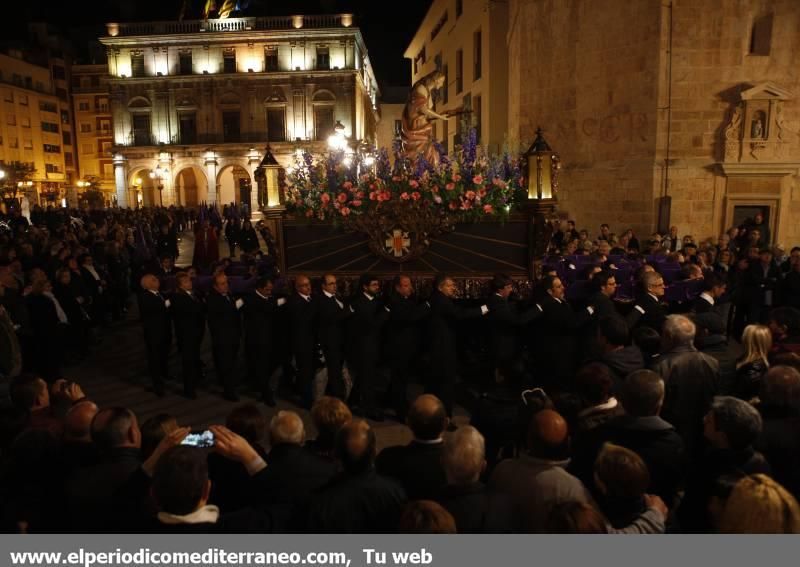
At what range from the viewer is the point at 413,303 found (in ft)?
23.0

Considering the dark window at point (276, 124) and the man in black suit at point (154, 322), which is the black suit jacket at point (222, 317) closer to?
the man in black suit at point (154, 322)

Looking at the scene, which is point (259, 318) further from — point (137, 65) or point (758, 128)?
point (137, 65)

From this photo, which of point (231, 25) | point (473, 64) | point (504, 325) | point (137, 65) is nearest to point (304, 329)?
point (504, 325)

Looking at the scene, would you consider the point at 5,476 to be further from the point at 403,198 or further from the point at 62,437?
the point at 403,198

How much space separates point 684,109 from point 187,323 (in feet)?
43.5

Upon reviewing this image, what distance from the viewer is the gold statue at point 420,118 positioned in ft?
31.8

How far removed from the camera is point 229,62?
4469cm

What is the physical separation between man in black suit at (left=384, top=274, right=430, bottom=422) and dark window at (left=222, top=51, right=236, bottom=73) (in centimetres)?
4239

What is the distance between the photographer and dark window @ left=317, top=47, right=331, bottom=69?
4412 centimetres

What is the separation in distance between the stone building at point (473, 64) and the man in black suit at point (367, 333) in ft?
35.9

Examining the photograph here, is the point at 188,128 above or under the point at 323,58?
under

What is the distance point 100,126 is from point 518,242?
56.2m

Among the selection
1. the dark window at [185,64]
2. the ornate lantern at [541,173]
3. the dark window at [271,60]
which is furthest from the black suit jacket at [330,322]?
the dark window at [185,64]

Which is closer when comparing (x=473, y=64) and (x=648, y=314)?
(x=648, y=314)
